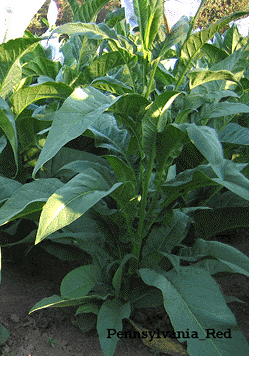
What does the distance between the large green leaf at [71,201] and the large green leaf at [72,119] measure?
120 millimetres

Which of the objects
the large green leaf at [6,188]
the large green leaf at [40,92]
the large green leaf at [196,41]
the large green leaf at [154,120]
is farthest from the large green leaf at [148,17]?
the large green leaf at [6,188]

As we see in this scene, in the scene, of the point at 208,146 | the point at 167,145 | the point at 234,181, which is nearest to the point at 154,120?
the point at 167,145

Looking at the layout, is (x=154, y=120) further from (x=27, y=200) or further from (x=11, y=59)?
(x=11, y=59)

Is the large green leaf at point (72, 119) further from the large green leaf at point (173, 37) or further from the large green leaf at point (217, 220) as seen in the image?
the large green leaf at point (217, 220)

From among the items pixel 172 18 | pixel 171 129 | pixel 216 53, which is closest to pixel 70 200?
pixel 171 129

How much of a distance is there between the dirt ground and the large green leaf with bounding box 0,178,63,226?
1.41 feet

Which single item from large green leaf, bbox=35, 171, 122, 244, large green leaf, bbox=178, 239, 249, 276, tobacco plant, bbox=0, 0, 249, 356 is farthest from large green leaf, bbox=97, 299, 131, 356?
large green leaf, bbox=35, 171, 122, 244

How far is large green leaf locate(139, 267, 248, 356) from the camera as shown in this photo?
1181mm

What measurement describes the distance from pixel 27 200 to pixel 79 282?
0.36 m

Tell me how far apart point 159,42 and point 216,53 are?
63 cm

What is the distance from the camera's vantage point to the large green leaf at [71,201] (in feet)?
3.69

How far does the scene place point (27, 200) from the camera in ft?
4.41

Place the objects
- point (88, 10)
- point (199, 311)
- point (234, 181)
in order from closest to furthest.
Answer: point (234, 181) < point (199, 311) < point (88, 10)
